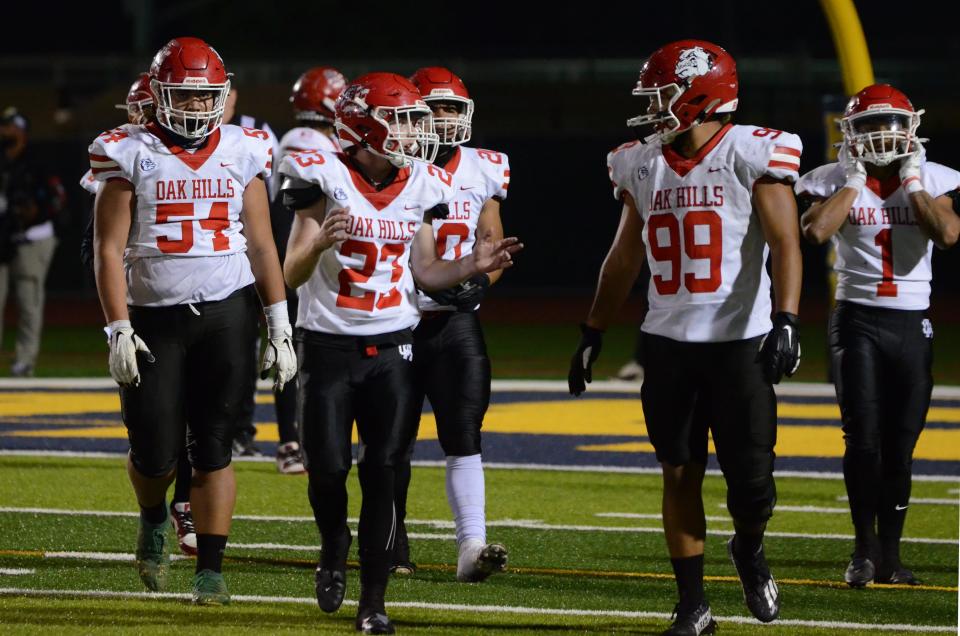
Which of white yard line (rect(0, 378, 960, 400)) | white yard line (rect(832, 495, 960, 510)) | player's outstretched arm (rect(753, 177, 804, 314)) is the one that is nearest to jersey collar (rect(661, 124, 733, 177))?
player's outstretched arm (rect(753, 177, 804, 314))

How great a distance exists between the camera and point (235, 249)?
5.79 m

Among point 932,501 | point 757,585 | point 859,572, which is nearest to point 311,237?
point 757,585

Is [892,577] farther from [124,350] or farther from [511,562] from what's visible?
[124,350]

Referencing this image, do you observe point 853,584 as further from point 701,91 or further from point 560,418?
point 560,418

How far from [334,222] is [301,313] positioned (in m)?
0.37

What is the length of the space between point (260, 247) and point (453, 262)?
65cm

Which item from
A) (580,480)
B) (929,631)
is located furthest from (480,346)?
(580,480)

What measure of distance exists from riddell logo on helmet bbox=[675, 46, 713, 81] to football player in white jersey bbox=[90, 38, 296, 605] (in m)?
1.39

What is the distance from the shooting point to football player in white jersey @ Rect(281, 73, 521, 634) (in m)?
5.41

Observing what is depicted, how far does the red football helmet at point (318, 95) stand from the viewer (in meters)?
8.40

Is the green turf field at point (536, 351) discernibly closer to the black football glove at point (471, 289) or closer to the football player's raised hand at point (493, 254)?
the black football glove at point (471, 289)

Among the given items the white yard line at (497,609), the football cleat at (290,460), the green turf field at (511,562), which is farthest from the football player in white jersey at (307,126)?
the white yard line at (497,609)

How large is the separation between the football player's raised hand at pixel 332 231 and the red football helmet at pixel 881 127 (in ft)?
6.75

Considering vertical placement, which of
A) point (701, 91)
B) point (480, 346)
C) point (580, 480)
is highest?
point (701, 91)
